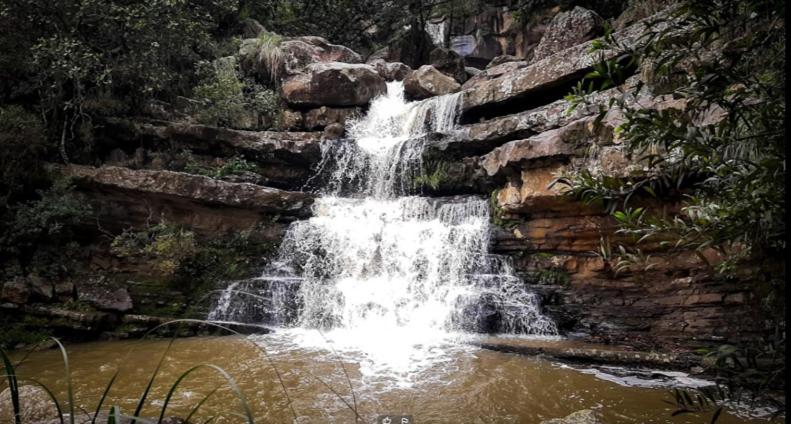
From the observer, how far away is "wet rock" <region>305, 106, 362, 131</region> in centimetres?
1184

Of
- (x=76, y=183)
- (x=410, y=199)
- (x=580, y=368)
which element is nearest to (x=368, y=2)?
Result: (x=410, y=199)

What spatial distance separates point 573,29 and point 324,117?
21.2 ft

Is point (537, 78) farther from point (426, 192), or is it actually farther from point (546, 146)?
point (426, 192)

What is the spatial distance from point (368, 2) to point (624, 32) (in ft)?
38.5

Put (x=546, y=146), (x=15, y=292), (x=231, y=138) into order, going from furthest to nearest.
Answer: (x=231, y=138)
(x=546, y=146)
(x=15, y=292)

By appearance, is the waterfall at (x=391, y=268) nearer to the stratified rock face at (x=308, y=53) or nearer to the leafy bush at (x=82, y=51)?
the stratified rock face at (x=308, y=53)

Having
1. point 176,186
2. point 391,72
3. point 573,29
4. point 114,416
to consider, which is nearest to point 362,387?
point 114,416

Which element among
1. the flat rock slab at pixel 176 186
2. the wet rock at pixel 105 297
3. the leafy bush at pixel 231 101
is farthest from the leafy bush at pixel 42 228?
the leafy bush at pixel 231 101

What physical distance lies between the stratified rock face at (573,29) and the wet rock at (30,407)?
10.9m

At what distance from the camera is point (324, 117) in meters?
11.9

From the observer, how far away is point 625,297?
689 cm

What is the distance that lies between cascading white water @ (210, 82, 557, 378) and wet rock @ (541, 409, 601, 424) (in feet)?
10.3

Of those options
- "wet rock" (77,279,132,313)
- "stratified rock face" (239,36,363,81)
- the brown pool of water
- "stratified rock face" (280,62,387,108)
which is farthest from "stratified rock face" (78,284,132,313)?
"stratified rock face" (239,36,363,81)

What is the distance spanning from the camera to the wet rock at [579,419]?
12.2 ft
